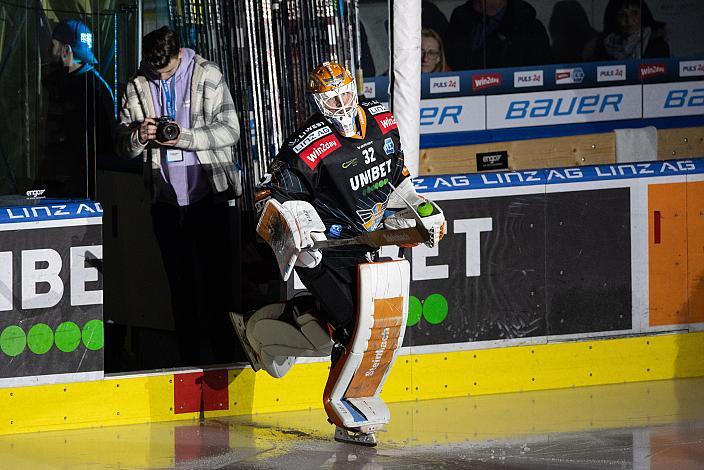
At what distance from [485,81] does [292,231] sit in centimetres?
514

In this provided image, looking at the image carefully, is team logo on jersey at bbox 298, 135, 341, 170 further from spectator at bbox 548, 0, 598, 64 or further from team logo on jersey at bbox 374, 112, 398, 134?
spectator at bbox 548, 0, 598, 64

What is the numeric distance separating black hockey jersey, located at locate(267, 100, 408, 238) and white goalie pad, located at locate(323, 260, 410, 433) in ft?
1.06

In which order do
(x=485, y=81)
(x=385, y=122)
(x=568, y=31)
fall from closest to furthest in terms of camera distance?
1. (x=385, y=122)
2. (x=485, y=81)
3. (x=568, y=31)

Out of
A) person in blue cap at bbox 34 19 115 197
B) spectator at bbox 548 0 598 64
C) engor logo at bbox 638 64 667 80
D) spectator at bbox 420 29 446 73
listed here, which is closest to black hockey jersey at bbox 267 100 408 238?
person in blue cap at bbox 34 19 115 197

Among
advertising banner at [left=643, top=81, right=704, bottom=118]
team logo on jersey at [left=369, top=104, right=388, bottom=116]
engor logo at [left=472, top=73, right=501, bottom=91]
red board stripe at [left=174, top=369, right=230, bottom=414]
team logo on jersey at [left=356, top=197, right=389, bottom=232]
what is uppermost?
engor logo at [left=472, top=73, right=501, bottom=91]

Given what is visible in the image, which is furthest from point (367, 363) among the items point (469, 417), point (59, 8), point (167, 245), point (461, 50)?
point (461, 50)

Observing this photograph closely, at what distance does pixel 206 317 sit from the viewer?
8.79m

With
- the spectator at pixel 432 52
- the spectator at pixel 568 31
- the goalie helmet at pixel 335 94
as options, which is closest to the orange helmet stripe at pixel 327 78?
the goalie helmet at pixel 335 94

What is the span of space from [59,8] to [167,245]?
54.0 inches

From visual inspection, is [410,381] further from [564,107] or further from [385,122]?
[564,107]

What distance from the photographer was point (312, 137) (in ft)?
25.7

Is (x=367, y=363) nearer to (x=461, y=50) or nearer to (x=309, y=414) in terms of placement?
(x=309, y=414)

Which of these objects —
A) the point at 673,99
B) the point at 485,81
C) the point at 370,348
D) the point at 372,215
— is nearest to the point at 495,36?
the point at 485,81

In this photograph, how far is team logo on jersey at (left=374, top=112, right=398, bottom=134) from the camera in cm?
803
